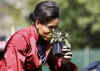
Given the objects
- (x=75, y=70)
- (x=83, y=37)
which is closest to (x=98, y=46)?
(x=83, y=37)

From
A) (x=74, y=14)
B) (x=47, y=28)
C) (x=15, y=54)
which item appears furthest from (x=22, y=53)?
(x=74, y=14)

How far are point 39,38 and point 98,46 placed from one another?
752 inches

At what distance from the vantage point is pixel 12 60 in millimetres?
3564

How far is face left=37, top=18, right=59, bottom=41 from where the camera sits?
3.80 m

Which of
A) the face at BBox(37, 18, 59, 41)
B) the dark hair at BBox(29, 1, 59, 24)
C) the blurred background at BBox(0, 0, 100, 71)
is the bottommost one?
the blurred background at BBox(0, 0, 100, 71)

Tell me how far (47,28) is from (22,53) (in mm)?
357

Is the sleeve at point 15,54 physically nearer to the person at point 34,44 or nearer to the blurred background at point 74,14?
the person at point 34,44

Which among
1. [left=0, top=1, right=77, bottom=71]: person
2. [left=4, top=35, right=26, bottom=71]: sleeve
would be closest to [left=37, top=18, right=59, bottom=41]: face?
[left=0, top=1, right=77, bottom=71]: person

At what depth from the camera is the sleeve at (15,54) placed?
3.56 meters

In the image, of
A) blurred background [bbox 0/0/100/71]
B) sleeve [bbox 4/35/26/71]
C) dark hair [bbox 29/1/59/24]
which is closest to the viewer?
sleeve [bbox 4/35/26/71]

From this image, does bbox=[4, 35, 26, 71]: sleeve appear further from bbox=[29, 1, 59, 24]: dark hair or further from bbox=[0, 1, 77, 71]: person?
bbox=[29, 1, 59, 24]: dark hair

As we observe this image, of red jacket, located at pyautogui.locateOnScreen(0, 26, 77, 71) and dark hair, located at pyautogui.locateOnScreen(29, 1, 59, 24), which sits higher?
dark hair, located at pyautogui.locateOnScreen(29, 1, 59, 24)

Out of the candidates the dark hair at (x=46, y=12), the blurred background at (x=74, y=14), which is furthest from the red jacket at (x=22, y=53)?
the blurred background at (x=74, y=14)

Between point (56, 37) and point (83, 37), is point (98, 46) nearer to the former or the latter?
point (83, 37)
